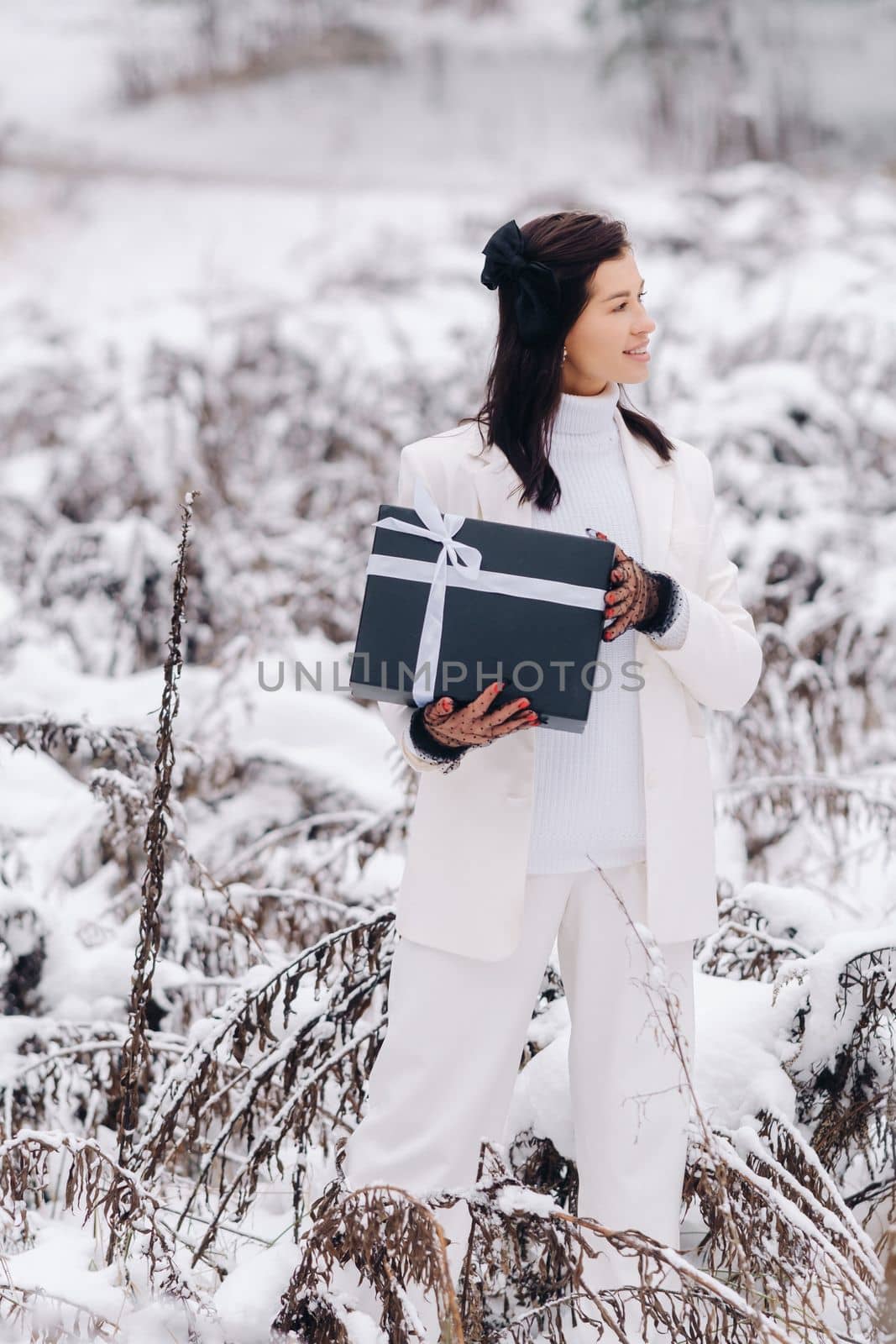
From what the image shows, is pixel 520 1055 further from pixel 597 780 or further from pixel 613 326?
pixel 613 326

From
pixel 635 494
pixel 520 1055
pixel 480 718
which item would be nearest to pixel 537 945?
pixel 520 1055

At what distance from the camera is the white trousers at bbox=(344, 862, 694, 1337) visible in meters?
1.75

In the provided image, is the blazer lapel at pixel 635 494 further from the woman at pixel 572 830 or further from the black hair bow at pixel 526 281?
the black hair bow at pixel 526 281

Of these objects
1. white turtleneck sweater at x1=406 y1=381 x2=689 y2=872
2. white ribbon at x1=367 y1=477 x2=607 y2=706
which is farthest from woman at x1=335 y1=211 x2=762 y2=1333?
white ribbon at x1=367 y1=477 x2=607 y2=706

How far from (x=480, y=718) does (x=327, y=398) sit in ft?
16.0

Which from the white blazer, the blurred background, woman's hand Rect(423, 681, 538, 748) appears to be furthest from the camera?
the blurred background

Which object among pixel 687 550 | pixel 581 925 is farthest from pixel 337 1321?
pixel 687 550

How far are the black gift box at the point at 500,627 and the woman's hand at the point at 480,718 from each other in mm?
23

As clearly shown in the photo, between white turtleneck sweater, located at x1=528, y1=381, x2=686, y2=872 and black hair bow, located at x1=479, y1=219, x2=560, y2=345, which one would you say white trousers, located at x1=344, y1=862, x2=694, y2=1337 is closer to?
white turtleneck sweater, located at x1=528, y1=381, x2=686, y2=872

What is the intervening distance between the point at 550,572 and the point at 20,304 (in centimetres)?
655

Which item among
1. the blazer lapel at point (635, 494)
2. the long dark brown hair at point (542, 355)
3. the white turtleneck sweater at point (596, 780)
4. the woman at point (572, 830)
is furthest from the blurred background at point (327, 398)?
the white turtleneck sweater at point (596, 780)

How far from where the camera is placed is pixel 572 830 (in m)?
1.73

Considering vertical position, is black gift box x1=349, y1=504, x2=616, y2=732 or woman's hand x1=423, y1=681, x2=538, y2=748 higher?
black gift box x1=349, y1=504, x2=616, y2=732

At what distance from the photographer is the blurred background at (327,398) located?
2.76m
